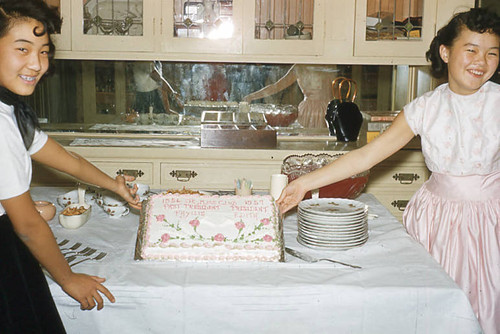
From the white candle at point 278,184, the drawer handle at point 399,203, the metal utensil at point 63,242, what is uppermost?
the white candle at point 278,184

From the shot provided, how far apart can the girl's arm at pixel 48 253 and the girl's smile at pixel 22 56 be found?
268 millimetres

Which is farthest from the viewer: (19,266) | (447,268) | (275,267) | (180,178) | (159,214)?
(180,178)

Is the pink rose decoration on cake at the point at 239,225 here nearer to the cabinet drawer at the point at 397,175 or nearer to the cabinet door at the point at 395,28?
the cabinet drawer at the point at 397,175

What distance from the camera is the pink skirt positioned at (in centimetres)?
163

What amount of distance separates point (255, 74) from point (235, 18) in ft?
1.66

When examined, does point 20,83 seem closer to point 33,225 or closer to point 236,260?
point 33,225

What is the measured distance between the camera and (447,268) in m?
1.70

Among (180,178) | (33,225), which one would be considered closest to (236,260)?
(33,225)

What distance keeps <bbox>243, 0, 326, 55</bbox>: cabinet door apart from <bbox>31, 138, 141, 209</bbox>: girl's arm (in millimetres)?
1689

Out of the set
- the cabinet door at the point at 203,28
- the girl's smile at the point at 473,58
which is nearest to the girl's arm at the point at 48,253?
the girl's smile at the point at 473,58

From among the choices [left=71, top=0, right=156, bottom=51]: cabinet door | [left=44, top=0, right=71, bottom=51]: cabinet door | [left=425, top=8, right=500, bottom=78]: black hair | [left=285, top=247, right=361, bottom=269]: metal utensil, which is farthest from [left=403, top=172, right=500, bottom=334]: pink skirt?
[left=44, top=0, right=71, bottom=51]: cabinet door

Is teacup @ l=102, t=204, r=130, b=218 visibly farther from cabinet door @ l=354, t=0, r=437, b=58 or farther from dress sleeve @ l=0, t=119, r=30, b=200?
cabinet door @ l=354, t=0, r=437, b=58

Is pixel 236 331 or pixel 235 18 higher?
pixel 235 18

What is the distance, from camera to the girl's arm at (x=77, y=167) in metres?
1.49
